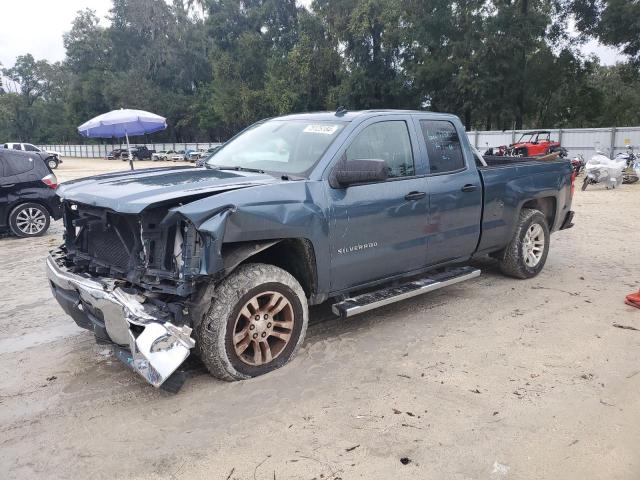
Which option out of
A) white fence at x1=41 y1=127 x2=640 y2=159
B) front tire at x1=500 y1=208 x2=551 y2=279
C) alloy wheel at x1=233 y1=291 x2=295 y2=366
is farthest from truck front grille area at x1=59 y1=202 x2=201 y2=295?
white fence at x1=41 y1=127 x2=640 y2=159

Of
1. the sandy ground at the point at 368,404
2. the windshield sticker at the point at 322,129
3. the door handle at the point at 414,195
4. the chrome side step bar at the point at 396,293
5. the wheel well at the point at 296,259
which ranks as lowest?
the sandy ground at the point at 368,404

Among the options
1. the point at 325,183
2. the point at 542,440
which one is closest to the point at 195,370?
the point at 325,183

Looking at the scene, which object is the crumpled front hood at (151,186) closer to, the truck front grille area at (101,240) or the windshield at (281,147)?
the truck front grille area at (101,240)

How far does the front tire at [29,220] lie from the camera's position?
9.83m

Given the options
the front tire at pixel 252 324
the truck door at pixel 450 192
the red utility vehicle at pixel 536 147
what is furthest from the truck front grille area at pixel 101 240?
the red utility vehicle at pixel 536 147

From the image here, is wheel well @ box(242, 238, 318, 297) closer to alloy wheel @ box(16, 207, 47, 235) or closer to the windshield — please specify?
the windshield

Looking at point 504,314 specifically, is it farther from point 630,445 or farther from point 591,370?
point 630,445

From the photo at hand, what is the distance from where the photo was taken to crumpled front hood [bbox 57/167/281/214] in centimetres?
341

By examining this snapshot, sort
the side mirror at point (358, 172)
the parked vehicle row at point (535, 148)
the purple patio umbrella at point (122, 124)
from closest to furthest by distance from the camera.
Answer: the side mirror at point (358, 172) < the purple patio umbrella at point (122, 124) < the parked vehicle row at point (535, 148)

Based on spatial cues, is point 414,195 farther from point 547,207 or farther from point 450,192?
point 547,207

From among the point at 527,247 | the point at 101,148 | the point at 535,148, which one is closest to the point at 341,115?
the point at 527,247

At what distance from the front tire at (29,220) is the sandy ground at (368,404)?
5221 mm

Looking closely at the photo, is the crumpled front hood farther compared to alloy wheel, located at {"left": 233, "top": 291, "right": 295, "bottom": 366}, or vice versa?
alloy wheel, located at {"left": 233, "top": 291, "right": 295, "bottom": 366}

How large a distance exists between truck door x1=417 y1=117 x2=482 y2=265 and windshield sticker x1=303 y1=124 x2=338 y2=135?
95 cm
